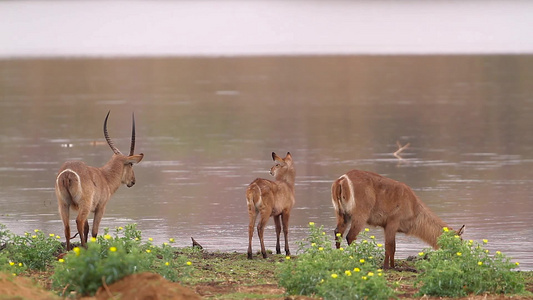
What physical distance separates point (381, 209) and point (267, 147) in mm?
15152

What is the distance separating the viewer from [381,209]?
1408cm

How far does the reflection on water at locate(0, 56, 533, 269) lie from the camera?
17.8 m

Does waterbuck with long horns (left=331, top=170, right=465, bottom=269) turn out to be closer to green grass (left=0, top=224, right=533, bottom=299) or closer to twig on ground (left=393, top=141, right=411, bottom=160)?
green grass (left=0, top=224, right=533, bottom=299)

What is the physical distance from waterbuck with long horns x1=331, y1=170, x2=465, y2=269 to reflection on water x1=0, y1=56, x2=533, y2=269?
1.05m

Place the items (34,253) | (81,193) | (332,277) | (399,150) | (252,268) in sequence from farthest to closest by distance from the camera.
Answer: (399,150)
(81,193)
(252,268)
(34,253)
(332,277)

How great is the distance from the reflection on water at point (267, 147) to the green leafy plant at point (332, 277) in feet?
12.8

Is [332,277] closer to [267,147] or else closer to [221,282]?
[221,282]

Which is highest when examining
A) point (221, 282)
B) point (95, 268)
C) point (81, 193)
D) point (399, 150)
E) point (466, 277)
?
point (399, 150)

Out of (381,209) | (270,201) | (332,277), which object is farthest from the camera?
(270,201)

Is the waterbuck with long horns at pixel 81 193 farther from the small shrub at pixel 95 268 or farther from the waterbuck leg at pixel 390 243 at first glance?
the small shrub at pixel 95 268

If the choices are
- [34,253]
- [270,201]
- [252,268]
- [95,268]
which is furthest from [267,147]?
[95,268]

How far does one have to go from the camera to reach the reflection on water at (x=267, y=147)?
58.4 feet

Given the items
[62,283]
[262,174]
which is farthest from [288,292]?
[262,174]

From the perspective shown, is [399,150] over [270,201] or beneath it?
over
